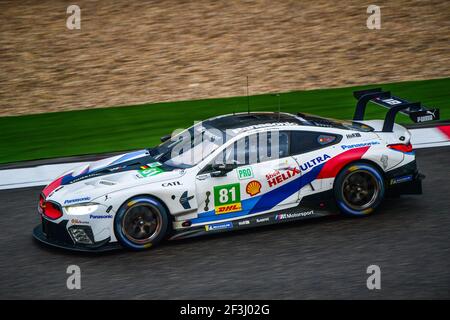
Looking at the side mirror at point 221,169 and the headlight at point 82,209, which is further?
the side mirror at point 221,169

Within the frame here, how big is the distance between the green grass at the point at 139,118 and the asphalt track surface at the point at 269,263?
379 centimetres

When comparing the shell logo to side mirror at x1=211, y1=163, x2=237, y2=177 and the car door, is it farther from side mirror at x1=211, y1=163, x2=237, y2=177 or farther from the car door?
side mirror at x1=211, y1=163, x2=237, y2=177

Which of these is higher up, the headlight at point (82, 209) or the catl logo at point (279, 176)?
the catl logo at point (279, 176)

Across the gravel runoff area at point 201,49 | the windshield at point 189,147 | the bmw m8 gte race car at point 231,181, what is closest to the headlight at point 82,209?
the bmw m8 gte race car at point 231,181

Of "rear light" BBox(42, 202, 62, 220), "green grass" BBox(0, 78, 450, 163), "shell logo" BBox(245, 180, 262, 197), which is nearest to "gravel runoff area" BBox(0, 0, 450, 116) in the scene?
"green grass" BBox(0, 78, 450, 163)

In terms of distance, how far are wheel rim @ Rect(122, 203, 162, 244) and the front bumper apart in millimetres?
203

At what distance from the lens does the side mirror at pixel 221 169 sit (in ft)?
26.3

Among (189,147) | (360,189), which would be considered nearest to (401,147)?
(360,189)

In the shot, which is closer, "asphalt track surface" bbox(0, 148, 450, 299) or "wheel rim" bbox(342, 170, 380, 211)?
"asphalt track surface" bbox(0, 148, 450, 299)

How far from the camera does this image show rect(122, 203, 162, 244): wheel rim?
25.8ft

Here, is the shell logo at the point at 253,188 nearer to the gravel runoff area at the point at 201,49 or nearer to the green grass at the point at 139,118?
the green grass at the point at 139,118

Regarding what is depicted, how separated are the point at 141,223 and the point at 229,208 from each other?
103 cm

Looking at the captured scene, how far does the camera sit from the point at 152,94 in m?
16.2
